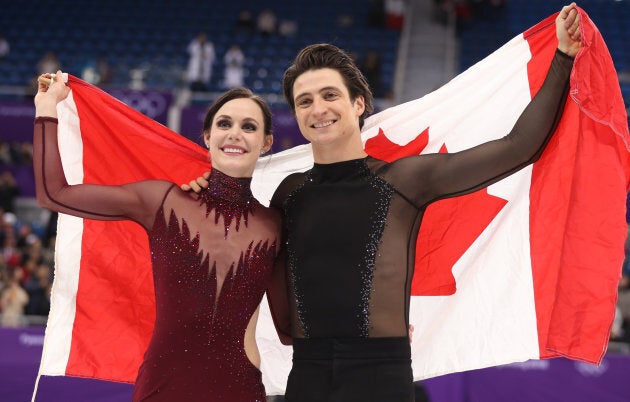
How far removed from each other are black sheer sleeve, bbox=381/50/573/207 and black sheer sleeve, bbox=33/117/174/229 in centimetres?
93

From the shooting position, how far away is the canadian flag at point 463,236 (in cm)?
327

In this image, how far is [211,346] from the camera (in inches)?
115

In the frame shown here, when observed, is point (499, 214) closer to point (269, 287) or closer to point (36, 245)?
point (269, 287)

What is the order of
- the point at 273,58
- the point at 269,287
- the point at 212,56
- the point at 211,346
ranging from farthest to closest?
the point at 273,58
the point at 212,56
the point at 269,287
the point at 211,346

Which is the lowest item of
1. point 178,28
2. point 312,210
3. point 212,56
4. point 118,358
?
point 118,358

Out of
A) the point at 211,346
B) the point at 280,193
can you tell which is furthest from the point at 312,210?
the point at 211,346

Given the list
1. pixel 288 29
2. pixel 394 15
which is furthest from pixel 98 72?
pixel 394 15

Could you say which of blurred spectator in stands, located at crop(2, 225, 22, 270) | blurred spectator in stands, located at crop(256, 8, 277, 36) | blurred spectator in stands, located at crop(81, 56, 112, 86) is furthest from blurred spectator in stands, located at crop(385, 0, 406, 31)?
blurred spectator in stands, located at crop(2, 225, 22, 270)

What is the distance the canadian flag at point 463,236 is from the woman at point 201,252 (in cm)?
56

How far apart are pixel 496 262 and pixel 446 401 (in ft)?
8.80

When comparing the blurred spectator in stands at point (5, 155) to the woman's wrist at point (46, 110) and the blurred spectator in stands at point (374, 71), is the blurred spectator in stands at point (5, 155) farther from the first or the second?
the woman's wrist at point (46, 110)

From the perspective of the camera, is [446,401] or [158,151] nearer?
[158,151]

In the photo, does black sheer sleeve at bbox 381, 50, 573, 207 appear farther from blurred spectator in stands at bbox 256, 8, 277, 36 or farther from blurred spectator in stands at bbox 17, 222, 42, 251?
blurred spectator in stands at bbox 256, 8, 277, 36

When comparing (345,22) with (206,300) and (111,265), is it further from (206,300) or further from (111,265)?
(206,300)
